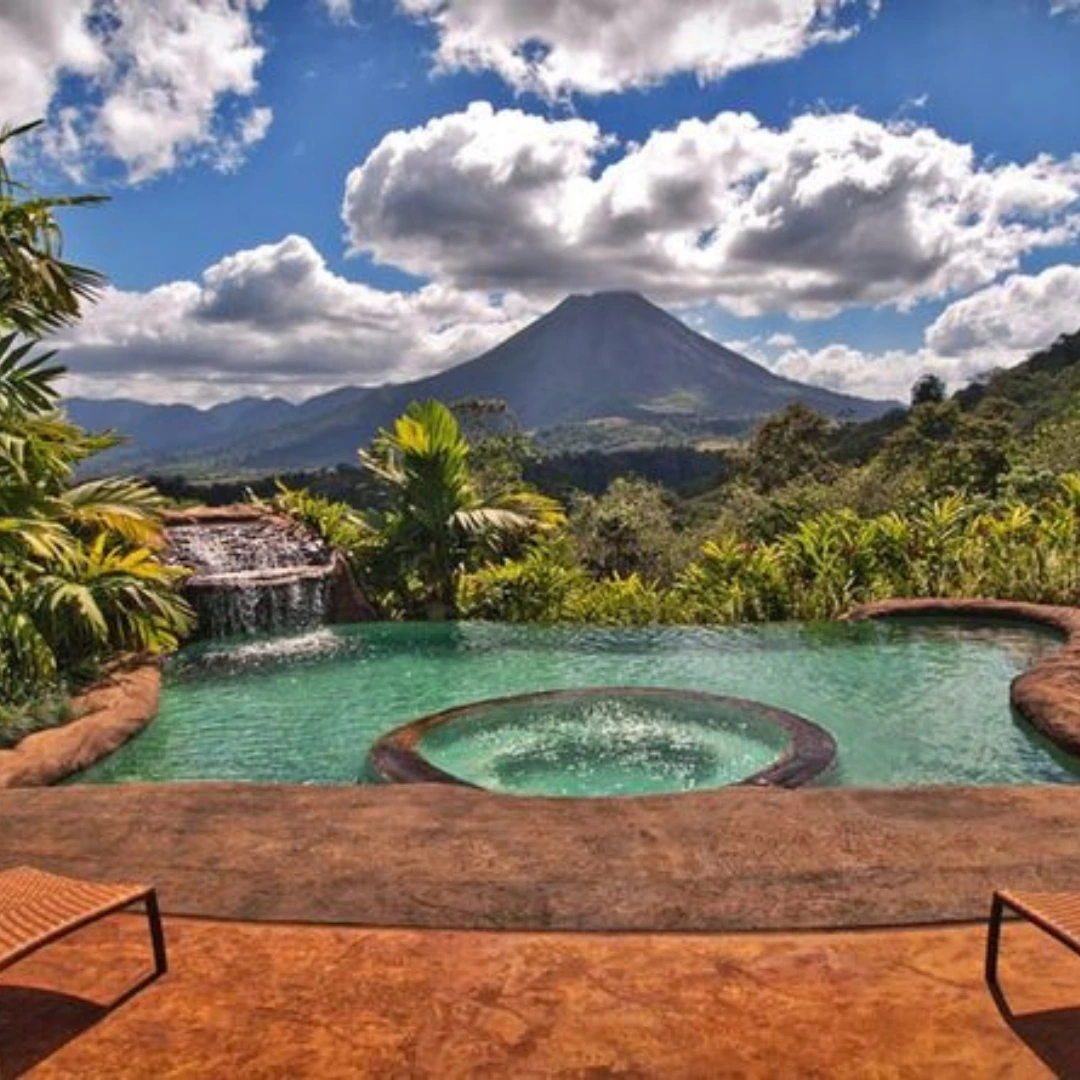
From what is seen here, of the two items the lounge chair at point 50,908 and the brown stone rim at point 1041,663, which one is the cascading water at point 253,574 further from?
the lounge chair at point 50,908

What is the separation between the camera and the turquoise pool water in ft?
20.7

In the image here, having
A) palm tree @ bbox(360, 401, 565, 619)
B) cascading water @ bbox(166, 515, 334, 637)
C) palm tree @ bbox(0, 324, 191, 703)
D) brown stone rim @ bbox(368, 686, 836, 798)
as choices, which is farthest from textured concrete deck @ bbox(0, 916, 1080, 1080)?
palm tree @ bbox(360, 401, 565, 619)

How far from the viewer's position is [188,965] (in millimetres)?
2514

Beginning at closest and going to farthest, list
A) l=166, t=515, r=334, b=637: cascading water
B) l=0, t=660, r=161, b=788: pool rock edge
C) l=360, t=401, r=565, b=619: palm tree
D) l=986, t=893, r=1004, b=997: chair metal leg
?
l=986, t=893, r=1004, b=997: chair metal leg < l=0, t=660, r=161, b=788: pool rock edge < l=166, t=515, r=334, b=637: cascading water < l=360, t=401, r=565, b=619: palm tree

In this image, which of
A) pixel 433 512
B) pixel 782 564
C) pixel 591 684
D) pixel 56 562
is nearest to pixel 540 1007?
pixel 591 684

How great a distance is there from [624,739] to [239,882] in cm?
397

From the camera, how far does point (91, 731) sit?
254 inches

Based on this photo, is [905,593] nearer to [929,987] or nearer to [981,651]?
[981,651]

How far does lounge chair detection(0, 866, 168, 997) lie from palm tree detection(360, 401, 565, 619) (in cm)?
1030

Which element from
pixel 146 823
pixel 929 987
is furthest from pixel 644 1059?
pixel 146 823

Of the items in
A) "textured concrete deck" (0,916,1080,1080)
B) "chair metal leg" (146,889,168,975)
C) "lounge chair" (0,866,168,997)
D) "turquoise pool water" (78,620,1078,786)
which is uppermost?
"lounge chair" (0,866,168,997)

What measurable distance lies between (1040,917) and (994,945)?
0.29 m

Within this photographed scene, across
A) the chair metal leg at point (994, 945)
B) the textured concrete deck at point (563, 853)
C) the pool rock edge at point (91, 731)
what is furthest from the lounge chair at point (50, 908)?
the pool rock edge at point (91, 731)

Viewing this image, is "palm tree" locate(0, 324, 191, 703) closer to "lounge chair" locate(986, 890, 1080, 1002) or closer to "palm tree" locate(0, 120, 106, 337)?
"palm tree" locate(0, 120, 106, 337)
